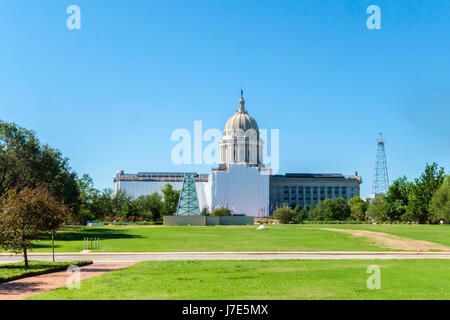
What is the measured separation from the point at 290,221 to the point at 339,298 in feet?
346

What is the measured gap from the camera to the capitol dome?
593 ft

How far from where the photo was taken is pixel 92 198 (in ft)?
380

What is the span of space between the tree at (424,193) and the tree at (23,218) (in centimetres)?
8866

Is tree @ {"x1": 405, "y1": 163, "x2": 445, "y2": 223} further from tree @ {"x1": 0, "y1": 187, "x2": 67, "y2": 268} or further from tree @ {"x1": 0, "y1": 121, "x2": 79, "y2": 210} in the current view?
tree @ {"x1": 0, "y1": 187, "x2": 67, "y2": 268}

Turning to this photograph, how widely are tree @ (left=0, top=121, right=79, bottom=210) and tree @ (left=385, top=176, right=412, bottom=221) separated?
7514 cm

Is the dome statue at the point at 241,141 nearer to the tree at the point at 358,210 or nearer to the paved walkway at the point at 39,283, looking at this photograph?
the tree at the point at 358,210

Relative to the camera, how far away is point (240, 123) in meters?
181

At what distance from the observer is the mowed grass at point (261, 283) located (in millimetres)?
15070

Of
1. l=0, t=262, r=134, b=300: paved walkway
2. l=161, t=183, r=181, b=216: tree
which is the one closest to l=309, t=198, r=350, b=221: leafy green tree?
l=161, t=183, r=181, b=216: tree

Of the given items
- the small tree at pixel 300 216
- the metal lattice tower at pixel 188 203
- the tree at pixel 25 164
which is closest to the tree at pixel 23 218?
the tree at pixel 25 164

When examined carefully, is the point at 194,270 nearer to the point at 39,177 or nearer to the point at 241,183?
the point at 39,177

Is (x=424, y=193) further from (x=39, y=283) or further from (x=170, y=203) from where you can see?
(x=39, y=283)
